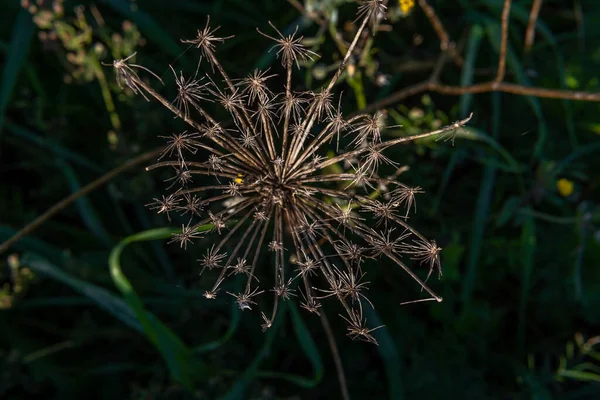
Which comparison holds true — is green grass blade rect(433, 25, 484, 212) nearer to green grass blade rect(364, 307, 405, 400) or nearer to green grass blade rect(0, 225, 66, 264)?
green grass blade rect(364, 307, 405, 400)

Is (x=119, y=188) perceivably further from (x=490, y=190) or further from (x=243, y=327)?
(x=490, y=190)

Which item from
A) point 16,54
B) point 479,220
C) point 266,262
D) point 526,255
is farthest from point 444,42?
point 16,54

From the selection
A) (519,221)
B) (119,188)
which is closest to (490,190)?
(519,221)

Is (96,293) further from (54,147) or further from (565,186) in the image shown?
(565,186)

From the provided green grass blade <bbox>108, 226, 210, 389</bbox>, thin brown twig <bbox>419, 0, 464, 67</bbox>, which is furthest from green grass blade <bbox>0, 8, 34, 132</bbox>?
thin brown twig <bbox>419, 0, 464, 67</bbox>

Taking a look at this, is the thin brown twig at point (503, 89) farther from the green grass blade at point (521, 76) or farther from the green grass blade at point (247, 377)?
the green grass blade at point (247, 377)
